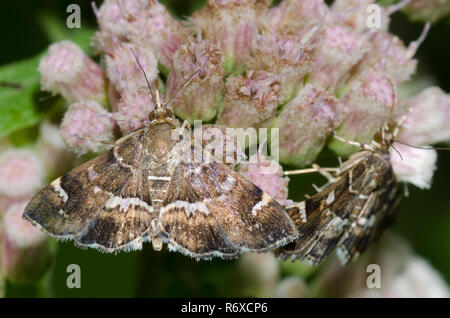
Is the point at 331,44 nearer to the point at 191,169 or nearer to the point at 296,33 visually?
the point at 296,33

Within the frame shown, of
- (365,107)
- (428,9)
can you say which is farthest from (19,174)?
(428,9)

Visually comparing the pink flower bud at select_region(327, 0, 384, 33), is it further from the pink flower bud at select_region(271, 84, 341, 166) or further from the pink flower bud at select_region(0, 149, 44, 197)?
the pink flower bud at select_region(0, 149, 44, 197)

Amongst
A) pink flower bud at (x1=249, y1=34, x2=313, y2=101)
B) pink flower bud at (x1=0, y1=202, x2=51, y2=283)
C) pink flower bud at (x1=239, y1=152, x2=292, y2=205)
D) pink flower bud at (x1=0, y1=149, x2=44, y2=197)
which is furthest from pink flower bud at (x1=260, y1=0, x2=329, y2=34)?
pink flower bud at (x1=0, y1=202, x2=51, y2=283)

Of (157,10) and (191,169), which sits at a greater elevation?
(157,10)

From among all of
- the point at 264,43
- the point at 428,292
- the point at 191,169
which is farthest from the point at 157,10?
the point at 428,292

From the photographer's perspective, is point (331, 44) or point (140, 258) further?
point (140, 258)
